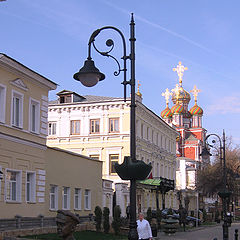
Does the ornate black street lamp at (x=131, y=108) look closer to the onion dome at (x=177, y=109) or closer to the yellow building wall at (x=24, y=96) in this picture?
the yellow building wall at (x=24, y=96)

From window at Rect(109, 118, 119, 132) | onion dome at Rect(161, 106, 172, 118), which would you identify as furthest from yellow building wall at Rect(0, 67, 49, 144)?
onion dome at Rect(161, 106, 172, 118)

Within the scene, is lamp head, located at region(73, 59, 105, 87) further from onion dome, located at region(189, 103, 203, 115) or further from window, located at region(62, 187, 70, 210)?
onion dome, located at region(189, 103, 203, 115)

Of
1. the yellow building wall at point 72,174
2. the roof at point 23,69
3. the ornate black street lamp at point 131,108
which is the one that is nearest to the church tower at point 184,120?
the yellow building wall at point 72,174

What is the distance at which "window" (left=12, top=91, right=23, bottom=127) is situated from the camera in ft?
79.7

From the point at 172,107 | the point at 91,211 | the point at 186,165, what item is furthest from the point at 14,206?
the point at 172,107

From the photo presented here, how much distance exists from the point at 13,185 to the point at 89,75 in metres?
15.0

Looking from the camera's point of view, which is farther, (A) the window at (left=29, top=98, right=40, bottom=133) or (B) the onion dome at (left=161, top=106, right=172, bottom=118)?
(B) the onion dome at (left=161, top=106, right=172, bottom=118)

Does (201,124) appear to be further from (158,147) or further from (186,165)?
(158,147)

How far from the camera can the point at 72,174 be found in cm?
3016

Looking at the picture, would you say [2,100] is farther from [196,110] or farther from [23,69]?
[196,110]

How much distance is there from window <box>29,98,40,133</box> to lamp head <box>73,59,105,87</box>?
51.1ft

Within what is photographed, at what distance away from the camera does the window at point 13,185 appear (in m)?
23.5

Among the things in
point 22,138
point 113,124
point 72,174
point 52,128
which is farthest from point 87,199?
point 52,128

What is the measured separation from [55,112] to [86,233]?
80.4 feet
